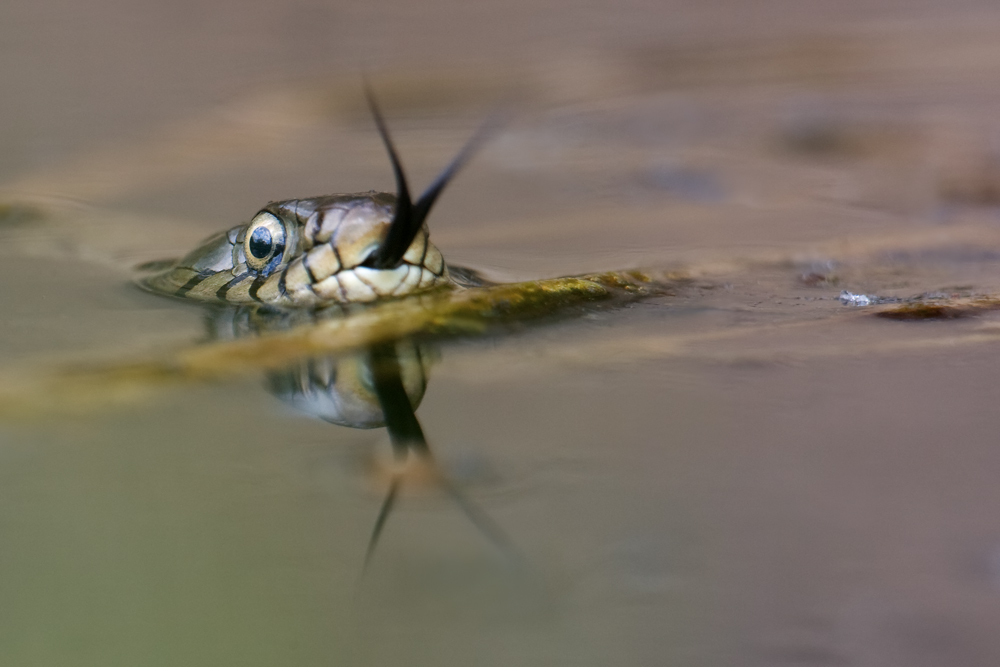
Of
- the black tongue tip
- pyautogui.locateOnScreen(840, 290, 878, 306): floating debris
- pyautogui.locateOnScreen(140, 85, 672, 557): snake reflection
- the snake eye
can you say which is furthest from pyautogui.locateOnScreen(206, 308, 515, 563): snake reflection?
pyautogui.locateOnScreen(840, 290, 878, 306): floating debris

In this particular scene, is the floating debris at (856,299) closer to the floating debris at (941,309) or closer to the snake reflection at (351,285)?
the floating debris at (941,309)

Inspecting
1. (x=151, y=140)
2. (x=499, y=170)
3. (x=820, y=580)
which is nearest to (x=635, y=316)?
(x=820, y=580)

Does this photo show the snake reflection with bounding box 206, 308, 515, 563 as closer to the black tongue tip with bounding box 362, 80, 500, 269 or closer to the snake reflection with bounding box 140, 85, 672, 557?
the snake reflection with bounding box 140, 85, 672, 557

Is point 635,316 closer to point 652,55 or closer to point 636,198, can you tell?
point 636,198

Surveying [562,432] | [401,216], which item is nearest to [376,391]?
[562,432]

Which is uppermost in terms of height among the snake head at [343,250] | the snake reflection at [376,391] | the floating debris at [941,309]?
the snake head at [343,250]

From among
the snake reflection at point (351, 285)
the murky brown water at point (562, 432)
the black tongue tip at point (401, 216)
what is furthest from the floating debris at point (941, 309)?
the black tongue tip at point (401, 216)

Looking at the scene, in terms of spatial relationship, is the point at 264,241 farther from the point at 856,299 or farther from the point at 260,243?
the point at 856,299
